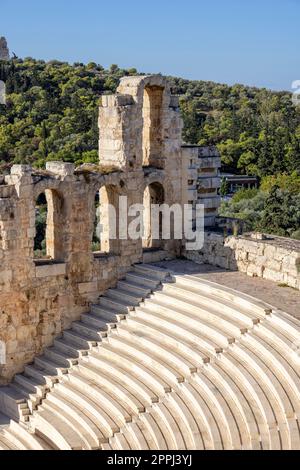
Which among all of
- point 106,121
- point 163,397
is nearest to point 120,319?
point 163,397

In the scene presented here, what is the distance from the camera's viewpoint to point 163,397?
13219 millimetres

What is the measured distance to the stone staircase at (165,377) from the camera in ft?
39.2

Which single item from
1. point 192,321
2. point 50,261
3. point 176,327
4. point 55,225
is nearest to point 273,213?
point 55,225

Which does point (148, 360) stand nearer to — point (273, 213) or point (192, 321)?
point (192, 321)

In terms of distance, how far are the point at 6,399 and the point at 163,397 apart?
3.79 meters

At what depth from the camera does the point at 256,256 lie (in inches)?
644

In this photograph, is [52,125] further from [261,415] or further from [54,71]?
[261,415]

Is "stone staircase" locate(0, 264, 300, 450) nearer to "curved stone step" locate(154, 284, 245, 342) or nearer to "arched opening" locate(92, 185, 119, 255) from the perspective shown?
"curved stone step" locate(154, 284, 245, 342)

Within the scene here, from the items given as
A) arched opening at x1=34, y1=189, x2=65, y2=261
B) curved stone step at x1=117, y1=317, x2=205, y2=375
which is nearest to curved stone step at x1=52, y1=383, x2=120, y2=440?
curved stone step at x1=117, y1=317, x2=205, y2=375

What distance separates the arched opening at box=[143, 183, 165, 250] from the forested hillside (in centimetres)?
1291

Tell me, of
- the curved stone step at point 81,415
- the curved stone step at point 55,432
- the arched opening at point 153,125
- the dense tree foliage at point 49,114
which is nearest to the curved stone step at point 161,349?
the curved stone step at point 81,415

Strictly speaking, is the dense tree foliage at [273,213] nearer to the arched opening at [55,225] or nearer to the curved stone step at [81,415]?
the arched opening at [55,225]

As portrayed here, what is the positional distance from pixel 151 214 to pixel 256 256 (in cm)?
308

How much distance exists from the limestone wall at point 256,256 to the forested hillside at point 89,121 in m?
14.2
